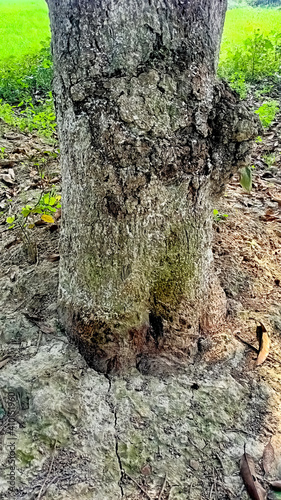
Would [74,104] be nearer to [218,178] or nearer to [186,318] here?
[218,178]

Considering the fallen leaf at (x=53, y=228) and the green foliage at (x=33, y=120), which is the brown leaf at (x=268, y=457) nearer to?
the fallen leaf at (x=53, y=228)

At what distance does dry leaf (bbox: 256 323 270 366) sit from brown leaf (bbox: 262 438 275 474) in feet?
1.20

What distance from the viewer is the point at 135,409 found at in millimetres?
1631

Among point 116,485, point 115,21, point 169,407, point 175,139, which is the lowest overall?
point 116,485

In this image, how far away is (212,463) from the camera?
4.96 ft

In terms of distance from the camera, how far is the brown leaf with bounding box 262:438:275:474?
149cm

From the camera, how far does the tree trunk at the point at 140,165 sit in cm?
140

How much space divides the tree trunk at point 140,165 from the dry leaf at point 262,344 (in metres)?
0.21

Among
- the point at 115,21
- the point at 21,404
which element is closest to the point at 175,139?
the point at 115,21

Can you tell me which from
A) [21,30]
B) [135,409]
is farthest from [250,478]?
[21,30]

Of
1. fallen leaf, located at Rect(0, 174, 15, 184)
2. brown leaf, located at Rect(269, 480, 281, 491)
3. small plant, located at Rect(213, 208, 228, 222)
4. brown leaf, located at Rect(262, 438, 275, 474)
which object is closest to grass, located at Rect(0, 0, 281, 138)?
fallen leaf, located at Rect(0, 174, 15, 184)

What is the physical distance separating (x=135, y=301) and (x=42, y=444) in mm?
646

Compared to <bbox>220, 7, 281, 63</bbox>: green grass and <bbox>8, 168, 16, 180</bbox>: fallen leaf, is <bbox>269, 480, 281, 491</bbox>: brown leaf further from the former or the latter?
<bbox>220, 7, 281, 63</bbox>: green grass

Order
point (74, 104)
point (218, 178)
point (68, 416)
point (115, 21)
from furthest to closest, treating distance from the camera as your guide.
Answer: point (218, 178)
point (68, 416)
point (74, 104)
point (115, 21)
